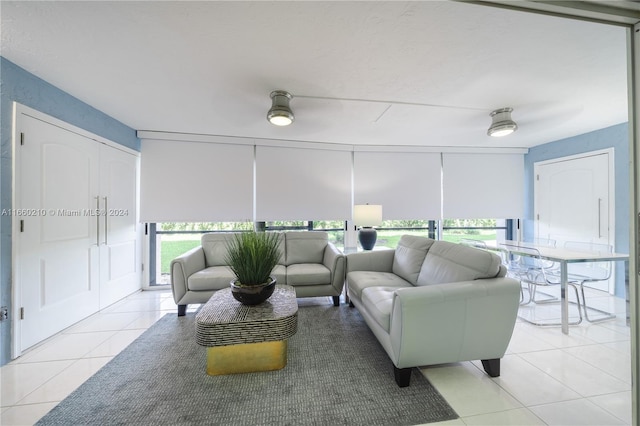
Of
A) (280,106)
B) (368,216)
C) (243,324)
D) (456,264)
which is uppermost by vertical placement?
(280,106)

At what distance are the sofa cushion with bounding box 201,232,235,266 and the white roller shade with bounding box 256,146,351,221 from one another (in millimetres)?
726

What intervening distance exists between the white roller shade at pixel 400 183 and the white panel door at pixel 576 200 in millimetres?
1693

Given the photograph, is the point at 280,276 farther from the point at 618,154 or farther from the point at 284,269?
the point at 618,154

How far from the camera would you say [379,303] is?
74.2 inches

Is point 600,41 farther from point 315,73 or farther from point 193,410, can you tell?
point 193,410

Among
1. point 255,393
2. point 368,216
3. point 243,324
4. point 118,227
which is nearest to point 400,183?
point 368,216

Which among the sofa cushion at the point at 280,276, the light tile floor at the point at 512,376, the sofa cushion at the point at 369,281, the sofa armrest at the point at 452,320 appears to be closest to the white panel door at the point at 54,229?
the light tile floor at the point at 512,376

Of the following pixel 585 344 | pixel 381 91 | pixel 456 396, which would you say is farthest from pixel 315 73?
pixel 585 344

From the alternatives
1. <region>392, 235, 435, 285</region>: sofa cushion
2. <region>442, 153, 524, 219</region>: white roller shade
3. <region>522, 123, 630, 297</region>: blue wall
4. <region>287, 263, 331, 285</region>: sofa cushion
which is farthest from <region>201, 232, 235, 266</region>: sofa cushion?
<region>522, 123, 630, 297</region>: blue wall

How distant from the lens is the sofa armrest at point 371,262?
117 inches

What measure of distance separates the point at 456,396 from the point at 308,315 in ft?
5.13

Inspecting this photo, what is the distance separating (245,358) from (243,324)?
27 centimetres

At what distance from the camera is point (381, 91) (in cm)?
232

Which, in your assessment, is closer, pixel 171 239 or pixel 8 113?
pixel 8 113
